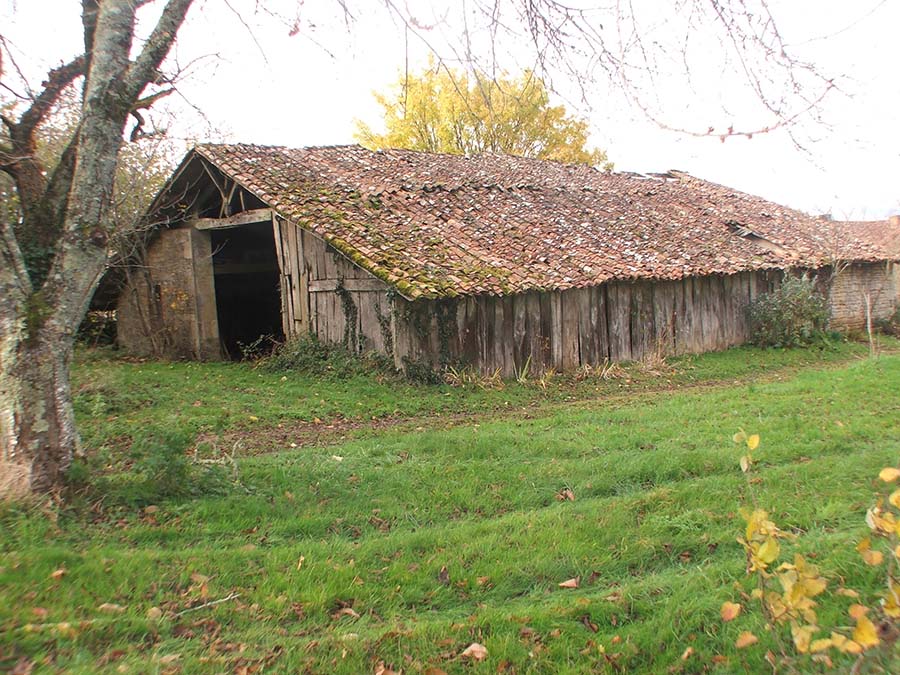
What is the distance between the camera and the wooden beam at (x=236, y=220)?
14959 millimetres

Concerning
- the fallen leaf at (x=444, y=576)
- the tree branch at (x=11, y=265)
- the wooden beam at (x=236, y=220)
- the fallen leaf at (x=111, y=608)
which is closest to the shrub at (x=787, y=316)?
the wooden beam at (x=236, y=220)

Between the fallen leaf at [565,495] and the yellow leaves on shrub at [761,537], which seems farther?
the fallen leaf at [565,495]

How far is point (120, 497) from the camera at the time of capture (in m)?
5.84

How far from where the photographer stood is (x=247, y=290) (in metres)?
20.6

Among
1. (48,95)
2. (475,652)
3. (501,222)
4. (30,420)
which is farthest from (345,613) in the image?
(501,222)

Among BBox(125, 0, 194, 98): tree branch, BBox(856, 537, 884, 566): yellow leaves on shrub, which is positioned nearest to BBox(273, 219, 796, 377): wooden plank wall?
BBox(125, 0, 194, 98): tree branch

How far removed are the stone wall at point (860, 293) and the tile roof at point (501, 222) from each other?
26.6 inches

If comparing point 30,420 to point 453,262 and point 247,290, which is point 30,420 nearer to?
point 453,262

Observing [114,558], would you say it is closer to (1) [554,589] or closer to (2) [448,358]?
(1) [554,589]

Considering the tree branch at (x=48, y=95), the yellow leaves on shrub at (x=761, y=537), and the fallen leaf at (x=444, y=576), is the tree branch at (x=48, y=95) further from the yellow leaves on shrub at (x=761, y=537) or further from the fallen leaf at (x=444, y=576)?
the yellow leaves on shrub at (x=761, y=537)

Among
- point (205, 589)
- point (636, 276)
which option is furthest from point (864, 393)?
point (205, 589)

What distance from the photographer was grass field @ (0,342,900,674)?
12.8ft

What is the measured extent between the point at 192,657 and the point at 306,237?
11452 millimetres

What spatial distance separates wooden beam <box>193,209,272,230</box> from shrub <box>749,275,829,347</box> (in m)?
12.4
